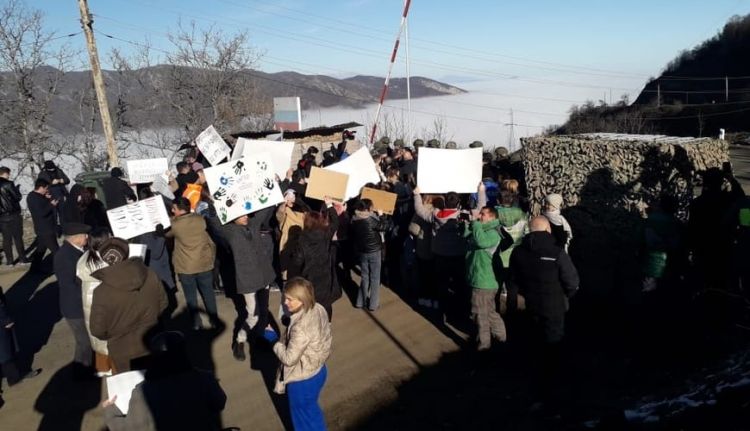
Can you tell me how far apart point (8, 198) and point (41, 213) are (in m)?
0.71

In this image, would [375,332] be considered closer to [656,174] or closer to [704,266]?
[704,266]

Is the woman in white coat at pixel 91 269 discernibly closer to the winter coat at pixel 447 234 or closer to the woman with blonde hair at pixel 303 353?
the woman with blonde hair at pixel 303 353

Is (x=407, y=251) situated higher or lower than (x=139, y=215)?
lower

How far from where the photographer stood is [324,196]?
819 cm

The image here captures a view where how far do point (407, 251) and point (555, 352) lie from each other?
3063mm

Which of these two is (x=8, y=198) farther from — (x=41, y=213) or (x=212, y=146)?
(x=212, y=146)

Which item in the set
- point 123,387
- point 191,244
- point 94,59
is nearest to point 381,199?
point 191,244

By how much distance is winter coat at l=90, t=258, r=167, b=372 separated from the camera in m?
4.28

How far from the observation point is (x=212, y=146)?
10172 mm

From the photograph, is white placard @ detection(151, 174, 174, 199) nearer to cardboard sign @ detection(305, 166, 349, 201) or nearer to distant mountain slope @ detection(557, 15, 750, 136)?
cardboard sign @ detection(305, 166, 349, 201)

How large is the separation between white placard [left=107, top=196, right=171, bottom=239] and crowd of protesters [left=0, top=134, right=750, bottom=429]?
190 millimetres

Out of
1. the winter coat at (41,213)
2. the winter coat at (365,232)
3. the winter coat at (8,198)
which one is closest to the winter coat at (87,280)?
the winter coat at (365,232)

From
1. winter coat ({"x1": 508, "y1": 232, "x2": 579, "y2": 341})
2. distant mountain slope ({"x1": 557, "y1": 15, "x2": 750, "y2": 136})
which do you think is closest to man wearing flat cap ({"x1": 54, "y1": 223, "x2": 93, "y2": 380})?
winter coat ({"x1": 508, "y1": 232, "x2": 579, "y2": 341})

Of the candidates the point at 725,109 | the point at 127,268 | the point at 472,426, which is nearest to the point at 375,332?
the point at 472,426
